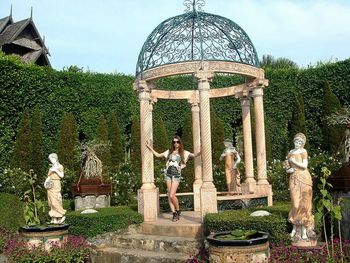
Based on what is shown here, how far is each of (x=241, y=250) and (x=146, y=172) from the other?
497cm

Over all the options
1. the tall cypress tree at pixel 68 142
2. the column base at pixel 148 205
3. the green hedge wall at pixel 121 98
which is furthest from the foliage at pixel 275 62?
the column base at pixel 148 205

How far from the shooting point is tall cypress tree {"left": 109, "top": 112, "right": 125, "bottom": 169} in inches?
819

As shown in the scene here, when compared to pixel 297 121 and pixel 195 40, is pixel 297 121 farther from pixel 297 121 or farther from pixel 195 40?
pixel 195 40

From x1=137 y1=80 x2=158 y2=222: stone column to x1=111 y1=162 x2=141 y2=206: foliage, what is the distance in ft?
15.9

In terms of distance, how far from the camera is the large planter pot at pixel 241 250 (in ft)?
20.7

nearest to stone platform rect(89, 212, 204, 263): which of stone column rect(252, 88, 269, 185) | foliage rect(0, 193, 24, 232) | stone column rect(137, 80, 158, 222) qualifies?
stone column rect(137, 80, 158, 222)

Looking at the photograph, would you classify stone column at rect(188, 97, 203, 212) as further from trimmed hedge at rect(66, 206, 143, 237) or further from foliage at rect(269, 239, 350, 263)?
foliage at rect(269, 239, 350, 263)

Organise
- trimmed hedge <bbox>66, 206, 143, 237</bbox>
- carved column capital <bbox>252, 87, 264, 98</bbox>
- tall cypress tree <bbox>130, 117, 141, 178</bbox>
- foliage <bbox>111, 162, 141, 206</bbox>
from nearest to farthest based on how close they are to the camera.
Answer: trimmed hedge <bbox>66, 206, 143, 237</bbox> → carved column capital <bbox>252, 87, 264, 98</bbox> → foliage <bbox>111, 162, 141, 206</bbox> → tall cypress tree <bbox>130, 117, 141, 178</bbox>

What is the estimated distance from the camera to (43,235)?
8508 millimetres

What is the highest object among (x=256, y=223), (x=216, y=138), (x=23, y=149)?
(x=216, y=138)

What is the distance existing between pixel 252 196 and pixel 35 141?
1128 cm

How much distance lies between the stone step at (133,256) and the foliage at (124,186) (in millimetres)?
6213

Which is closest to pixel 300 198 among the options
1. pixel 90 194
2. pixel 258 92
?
pixel 258 92

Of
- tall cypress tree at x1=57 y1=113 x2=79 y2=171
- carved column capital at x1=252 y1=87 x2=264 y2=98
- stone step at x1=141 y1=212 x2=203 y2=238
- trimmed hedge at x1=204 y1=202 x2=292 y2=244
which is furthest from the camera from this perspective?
tall cypress tree at x1=57 y1=113 x2=79 y2=171
